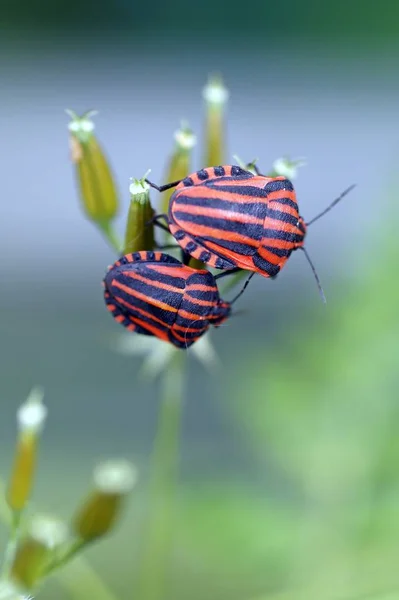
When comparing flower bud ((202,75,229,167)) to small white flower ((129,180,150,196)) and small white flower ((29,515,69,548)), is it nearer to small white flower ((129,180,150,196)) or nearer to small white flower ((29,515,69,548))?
small white flower ((129,180,150,196))

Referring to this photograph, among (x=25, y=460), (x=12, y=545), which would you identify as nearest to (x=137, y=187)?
(x=25, y=460)

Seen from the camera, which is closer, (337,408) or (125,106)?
(337,408)

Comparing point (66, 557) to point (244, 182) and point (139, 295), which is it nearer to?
point (139, 295)

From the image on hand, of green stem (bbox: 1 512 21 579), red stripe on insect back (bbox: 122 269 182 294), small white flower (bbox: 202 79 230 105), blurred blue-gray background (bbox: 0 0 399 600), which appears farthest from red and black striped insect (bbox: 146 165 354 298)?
blurred blue-gray background (bbox: 0 0 399 600)

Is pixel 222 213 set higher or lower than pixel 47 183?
higher

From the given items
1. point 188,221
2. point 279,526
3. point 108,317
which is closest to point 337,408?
point 279,526

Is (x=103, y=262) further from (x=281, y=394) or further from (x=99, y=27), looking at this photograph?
(x=281, y=394)
